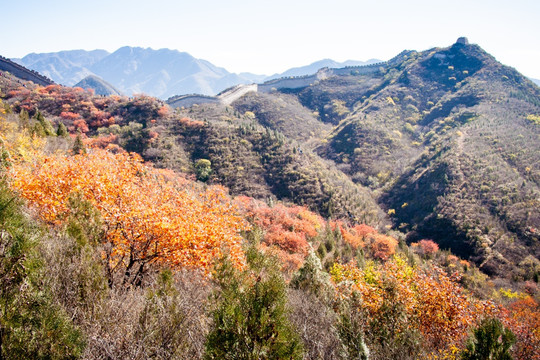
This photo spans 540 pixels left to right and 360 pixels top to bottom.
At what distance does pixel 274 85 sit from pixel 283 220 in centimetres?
7589

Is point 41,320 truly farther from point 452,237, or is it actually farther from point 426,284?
point 452,237

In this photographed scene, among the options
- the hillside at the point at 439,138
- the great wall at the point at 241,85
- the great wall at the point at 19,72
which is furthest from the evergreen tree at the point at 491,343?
the great wall at the point at 19,72

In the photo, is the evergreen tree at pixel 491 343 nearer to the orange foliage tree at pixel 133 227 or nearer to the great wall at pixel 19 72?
the orange foliage tree at pixel 133 227

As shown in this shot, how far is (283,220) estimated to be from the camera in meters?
28.8

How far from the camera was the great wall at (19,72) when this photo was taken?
54094mm

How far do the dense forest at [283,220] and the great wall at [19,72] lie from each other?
33.6 ft

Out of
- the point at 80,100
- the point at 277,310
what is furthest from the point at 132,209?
the point at 80,100

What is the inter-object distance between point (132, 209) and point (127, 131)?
40145 millimetres

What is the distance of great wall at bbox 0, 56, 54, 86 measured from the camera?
54.1m

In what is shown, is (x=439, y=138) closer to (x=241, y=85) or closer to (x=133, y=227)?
(x=241, y=85)

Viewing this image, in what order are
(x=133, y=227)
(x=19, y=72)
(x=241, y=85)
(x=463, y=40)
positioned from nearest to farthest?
1. (x=133, y=227)
2. (x=19, y=72)
3. (x=241, y=85)
4. (x=463, y=40)

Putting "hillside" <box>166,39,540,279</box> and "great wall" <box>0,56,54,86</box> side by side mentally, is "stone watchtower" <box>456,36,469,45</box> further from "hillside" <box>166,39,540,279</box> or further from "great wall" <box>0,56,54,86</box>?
"great wall" <box>0,56,54,86</box>

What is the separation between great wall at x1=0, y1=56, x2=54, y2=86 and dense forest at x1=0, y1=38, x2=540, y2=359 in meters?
10.2

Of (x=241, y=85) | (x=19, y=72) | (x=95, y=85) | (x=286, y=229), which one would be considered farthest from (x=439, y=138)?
(x=95, y=85)
